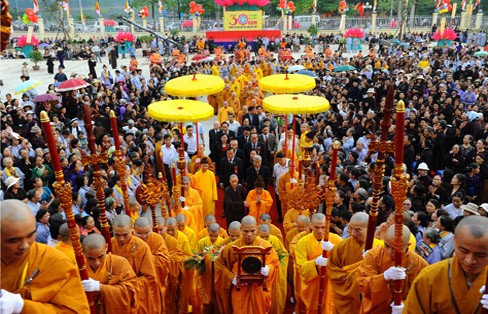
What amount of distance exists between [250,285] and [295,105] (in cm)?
394

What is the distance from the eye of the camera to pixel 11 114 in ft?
42.5

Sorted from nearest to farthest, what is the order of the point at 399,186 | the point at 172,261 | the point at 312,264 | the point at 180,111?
the point at 399,186
the point at 312,264
the point at 172,261
the point at 180,111

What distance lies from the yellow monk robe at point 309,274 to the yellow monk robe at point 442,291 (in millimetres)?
2477

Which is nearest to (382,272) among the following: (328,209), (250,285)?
(328,209)

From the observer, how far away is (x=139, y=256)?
16.6 ft

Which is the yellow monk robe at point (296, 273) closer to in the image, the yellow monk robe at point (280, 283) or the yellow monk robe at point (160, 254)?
the yellow monk robe at point (280, 283)

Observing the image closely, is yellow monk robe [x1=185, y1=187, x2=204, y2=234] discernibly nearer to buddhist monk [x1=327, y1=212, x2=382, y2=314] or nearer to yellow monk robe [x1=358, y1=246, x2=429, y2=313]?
buddhist monk [x1=327, y1=212, x2=382, y2=314]

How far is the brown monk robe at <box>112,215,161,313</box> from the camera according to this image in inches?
198

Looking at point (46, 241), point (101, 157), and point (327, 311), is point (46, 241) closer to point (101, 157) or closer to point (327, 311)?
point (101, 157)

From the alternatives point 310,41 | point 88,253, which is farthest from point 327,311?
point 310,41

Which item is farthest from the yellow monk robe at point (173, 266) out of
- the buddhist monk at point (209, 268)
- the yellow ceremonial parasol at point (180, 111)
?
the yellow ceremonial parasol at point (180, 111)

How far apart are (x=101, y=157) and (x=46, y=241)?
2909mm

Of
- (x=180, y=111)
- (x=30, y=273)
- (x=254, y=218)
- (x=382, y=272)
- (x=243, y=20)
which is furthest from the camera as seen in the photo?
(x=243, y=20)

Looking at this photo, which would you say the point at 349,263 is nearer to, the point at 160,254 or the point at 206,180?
the point at 160,254
